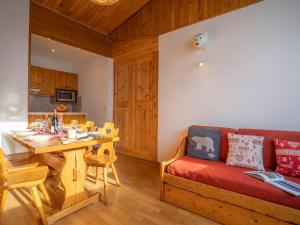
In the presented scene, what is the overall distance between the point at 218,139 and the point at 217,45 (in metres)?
1.48

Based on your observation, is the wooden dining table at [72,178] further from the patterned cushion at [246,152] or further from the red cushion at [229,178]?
the patterned cushion at [246,152]

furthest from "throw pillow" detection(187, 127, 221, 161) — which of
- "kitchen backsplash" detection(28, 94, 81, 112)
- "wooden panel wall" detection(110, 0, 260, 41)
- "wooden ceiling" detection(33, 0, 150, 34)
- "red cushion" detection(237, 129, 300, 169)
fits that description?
"kitchen backsplash" detection(28, 94, 81, 112)

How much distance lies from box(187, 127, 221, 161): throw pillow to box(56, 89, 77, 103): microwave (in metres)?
4.09

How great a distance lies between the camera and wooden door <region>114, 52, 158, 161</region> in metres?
3.51

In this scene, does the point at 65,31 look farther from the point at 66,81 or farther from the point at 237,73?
the point at 237,73

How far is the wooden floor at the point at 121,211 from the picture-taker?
1.64 metres

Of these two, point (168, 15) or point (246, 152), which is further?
point (168, 15)

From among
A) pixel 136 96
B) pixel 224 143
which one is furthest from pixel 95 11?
pixel 224 143

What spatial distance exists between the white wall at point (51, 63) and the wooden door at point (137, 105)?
1.99 m

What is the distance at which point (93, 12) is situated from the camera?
348 cm

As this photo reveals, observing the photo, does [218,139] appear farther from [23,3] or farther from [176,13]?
[23,3]

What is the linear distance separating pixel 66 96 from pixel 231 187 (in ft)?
16.0

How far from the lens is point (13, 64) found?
2863 millimetres

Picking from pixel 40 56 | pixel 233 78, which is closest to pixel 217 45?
pixel 233 78
